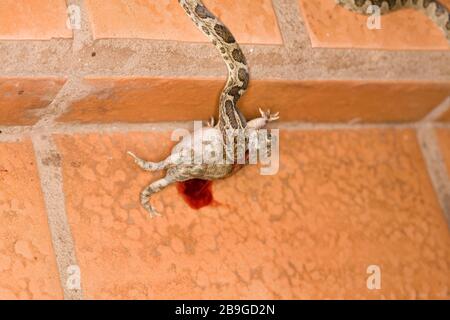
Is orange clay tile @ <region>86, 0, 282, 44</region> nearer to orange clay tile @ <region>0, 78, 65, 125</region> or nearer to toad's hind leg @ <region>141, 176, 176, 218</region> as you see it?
orange clay tile @ <region>0, 78, 65, 125</region>

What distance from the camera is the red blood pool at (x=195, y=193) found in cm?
188

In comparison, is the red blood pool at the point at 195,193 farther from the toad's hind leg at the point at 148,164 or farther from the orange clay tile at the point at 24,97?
the orange clay tile at the point at 24,97

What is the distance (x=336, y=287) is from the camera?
198 centimetres

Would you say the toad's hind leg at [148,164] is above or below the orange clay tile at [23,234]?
above

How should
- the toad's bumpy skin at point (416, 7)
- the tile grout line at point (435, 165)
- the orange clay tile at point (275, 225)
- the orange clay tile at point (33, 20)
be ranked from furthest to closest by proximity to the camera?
the tile grout line at point (435, 165) < the toad's bumpy skin at point (416, 7) < the orange clay tile at point (275, 225) < the orange clay tile at point (33, 20)

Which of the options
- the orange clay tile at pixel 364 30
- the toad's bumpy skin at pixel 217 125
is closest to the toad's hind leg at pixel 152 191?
the toad's bumpy skin at pixel 217 125

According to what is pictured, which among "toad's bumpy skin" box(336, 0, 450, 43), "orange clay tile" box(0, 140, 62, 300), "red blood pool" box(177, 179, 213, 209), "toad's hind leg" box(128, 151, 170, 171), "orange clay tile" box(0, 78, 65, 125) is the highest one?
"toad's bumpy skin" box(336, 0, 450, 43)

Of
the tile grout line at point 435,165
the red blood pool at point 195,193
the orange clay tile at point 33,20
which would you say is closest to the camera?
the orange clay tile at point 33,20

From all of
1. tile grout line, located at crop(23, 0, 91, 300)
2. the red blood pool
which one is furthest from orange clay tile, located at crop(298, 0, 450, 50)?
tile grout line, located at crop(23, 0, 91, 300)

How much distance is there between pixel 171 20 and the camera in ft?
5.90

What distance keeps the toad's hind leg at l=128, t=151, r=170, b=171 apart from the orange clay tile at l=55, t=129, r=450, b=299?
21 mm

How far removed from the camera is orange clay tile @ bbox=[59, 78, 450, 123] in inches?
69.7

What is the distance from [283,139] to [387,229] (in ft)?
1.29

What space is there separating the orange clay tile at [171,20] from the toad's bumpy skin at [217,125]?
0.03m
